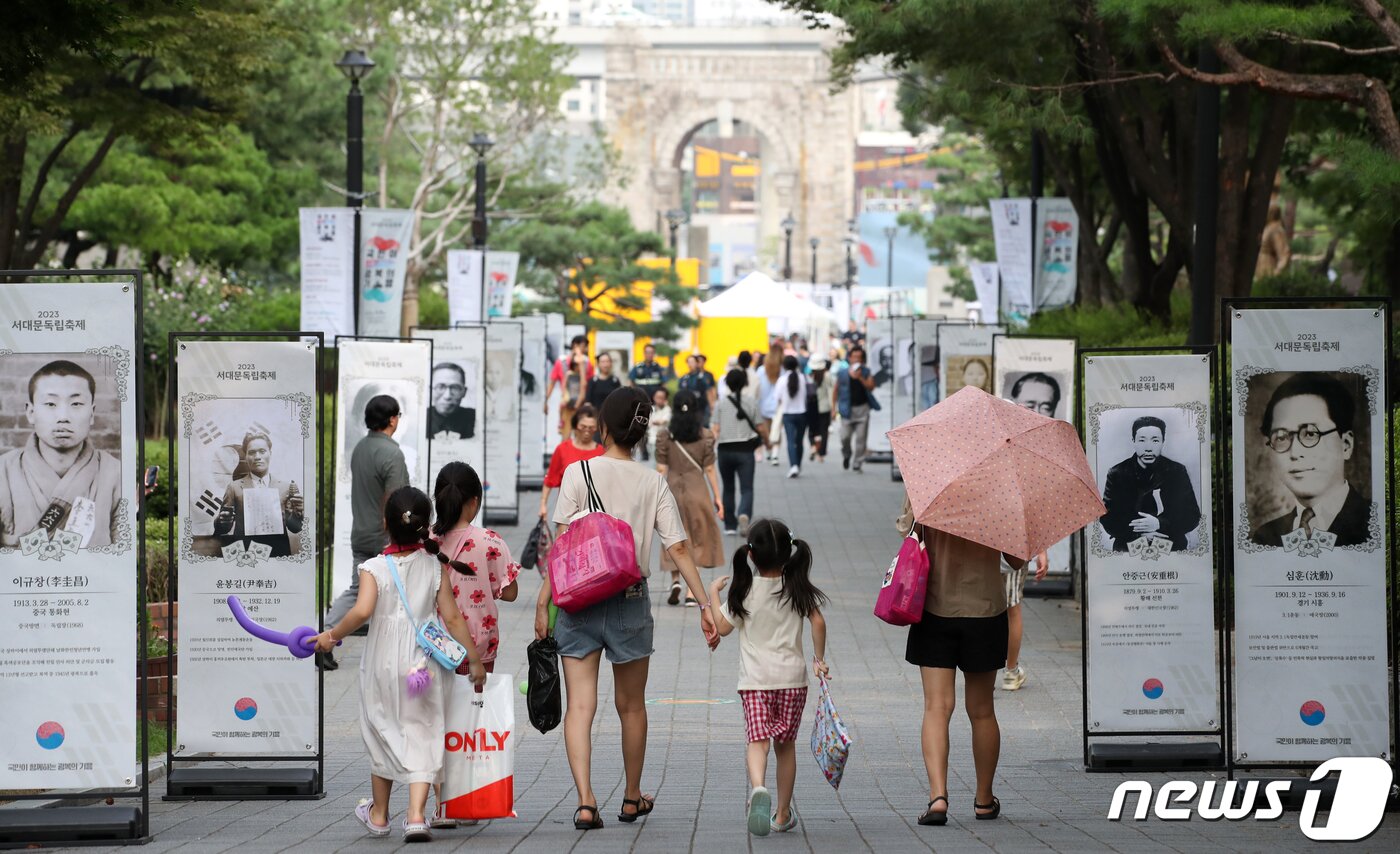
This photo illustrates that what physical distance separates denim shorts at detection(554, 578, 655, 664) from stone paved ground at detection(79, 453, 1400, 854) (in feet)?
2.17

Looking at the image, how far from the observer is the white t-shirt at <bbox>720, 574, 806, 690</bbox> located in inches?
297

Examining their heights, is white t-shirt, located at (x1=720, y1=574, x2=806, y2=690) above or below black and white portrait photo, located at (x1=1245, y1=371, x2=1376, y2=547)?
below

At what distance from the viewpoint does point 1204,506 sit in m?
9.01

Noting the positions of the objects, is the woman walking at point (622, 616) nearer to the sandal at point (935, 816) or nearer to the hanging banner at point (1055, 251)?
the sandal at point (935, 816)

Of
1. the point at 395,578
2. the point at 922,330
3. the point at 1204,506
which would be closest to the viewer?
the point at 395,578

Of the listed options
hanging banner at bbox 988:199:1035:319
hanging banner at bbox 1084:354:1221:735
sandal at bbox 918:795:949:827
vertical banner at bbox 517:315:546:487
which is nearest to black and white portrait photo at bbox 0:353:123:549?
sandal at bbox 918:795:949:827

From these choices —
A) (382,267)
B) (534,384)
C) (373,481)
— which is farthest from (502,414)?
(373,481)

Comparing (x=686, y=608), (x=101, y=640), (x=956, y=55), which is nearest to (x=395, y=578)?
(x=101, y=640)

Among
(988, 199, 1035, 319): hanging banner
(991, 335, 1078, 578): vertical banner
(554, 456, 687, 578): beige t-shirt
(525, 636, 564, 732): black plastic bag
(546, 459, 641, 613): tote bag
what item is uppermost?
(988, 199, 1035, 319): hanging banner

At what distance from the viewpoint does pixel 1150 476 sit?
8961mm

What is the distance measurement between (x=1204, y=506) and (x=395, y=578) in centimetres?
374

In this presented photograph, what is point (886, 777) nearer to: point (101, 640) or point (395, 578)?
point (395, 578)

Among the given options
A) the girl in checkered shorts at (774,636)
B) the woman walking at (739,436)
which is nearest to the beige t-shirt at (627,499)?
the girl in checkered shorts at (774,636)

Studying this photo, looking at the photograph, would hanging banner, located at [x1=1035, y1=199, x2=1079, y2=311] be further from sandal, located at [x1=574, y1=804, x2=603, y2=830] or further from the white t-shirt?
sandal, located at [x1=574, y1=804, x2=603, y2=830]
